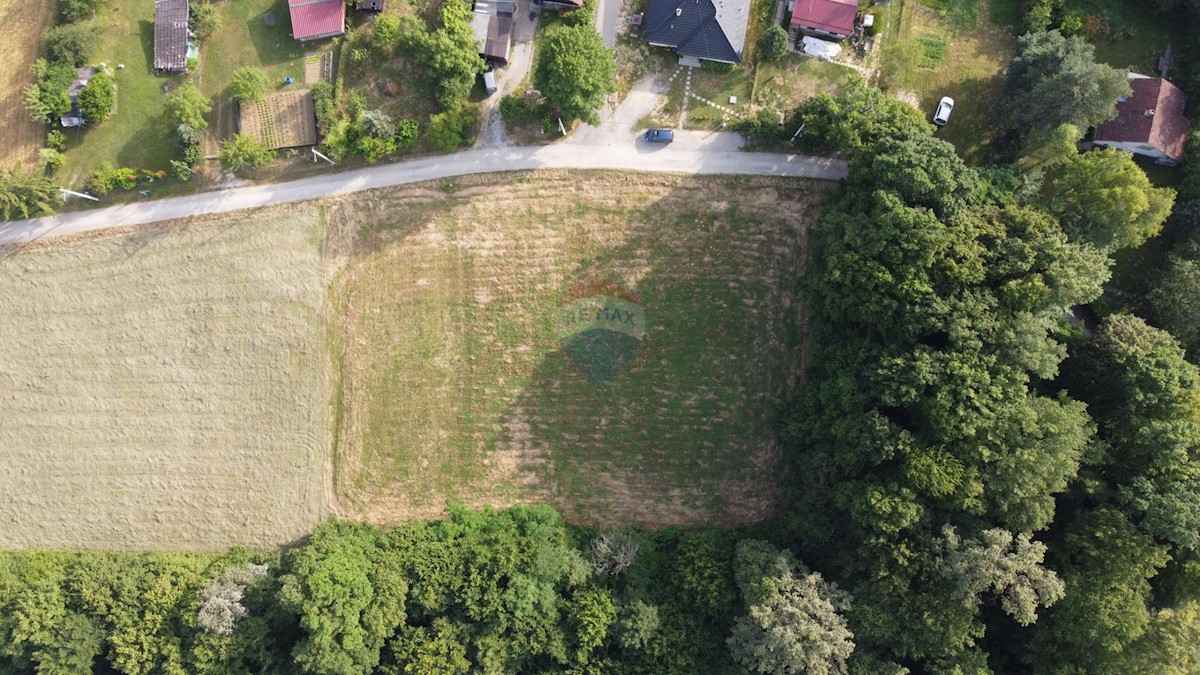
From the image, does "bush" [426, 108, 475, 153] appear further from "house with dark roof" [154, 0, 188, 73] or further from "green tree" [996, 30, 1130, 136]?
"green tree" [996, 30, 1130, 136]

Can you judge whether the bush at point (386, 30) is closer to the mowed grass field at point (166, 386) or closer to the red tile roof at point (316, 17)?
the red tile roof at point (316, 17)

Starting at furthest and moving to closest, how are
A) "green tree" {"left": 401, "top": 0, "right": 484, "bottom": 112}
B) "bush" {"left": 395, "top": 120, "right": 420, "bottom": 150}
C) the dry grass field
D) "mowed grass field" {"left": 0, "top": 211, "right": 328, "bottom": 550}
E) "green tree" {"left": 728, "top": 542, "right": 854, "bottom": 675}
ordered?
the dry grass field → "mowed grass field" {"left": 0, "top": 211, "right": 328, "bottom": 550} → "bush" {"left": 395, "top": 120, "right": 420, "bottom": 150} → "green tree" {"left": 401, "top": 0, "right": 484, "bottom": 112} → "green tree" {"left": 728, "top": 542, "right": 854, "bottom": 675}

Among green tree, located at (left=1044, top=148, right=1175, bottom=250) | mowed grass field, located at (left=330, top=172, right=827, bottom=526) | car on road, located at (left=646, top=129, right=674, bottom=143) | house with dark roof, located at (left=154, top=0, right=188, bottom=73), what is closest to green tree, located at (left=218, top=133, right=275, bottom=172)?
mowed grass field, located at (left=330, top=172, right=827, bottom=526)

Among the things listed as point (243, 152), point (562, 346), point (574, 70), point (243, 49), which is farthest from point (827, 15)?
point (243, 49)

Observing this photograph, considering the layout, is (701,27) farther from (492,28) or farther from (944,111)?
(944,111)

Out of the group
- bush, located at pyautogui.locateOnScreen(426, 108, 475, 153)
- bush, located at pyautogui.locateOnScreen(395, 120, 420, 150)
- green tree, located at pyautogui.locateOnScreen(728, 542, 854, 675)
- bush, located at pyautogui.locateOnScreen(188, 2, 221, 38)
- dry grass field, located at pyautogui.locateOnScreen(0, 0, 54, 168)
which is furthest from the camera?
dry grass field, located at pyautogui.locateOnScreen(0, 0, 54, 168)

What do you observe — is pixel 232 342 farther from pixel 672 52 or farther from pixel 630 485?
pixel 672 52
